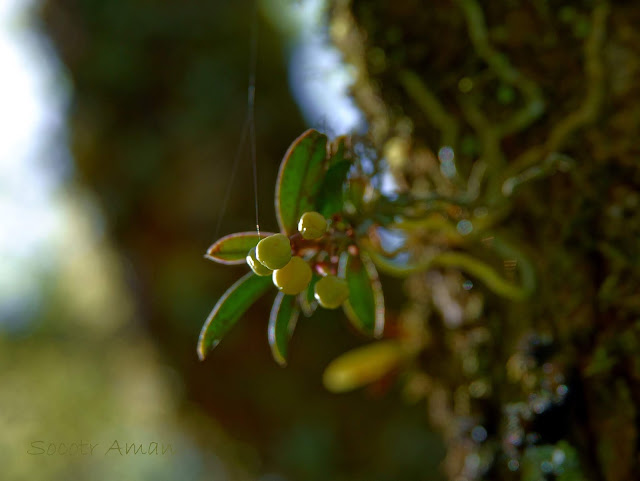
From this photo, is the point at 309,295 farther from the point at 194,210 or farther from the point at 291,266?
the point at 194,210

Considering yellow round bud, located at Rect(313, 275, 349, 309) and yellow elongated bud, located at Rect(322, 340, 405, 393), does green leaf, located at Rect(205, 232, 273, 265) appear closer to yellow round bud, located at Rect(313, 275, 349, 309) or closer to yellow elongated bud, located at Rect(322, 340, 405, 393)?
yellow round bud, located at Rect(313, 275, 349, 309)

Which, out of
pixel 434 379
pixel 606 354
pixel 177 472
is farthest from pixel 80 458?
pixel 606 354

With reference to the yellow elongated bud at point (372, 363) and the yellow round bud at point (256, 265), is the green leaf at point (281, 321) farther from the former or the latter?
the yellow elongated bud at point (372, 363)

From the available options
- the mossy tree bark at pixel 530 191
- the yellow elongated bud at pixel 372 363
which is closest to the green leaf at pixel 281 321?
the mossy tree bark at pixel 530 191

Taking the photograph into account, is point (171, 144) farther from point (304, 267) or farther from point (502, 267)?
point (304, 267)

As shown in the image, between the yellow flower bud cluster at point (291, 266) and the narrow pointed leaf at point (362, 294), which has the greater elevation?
the yellow flower bud cluster at point (291, 266)

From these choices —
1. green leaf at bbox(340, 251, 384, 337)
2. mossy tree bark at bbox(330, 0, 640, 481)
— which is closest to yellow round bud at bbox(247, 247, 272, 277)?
green leaf at bbox(340, 251, 384, 337)
